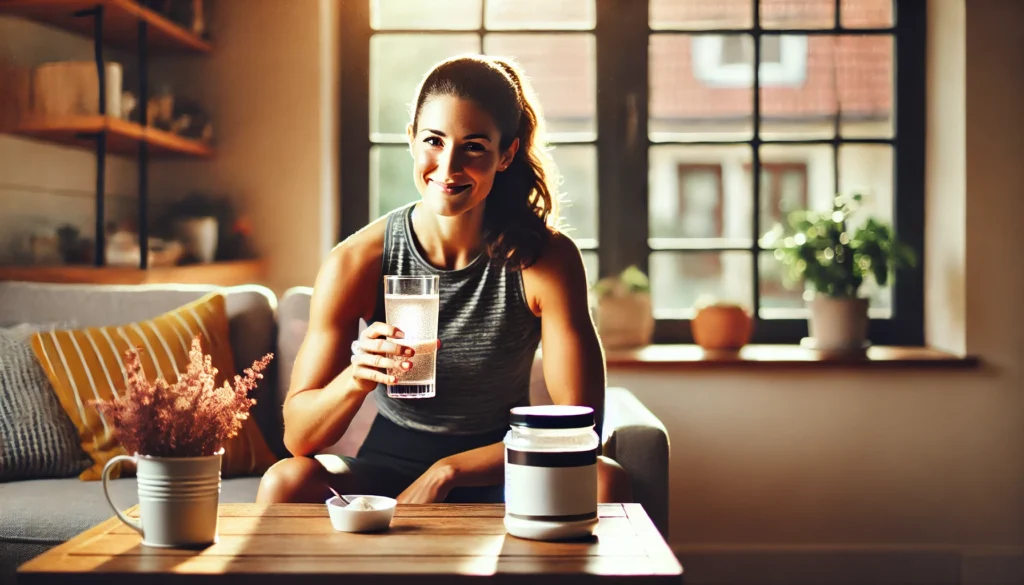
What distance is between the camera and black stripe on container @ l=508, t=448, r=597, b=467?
4.11 ft

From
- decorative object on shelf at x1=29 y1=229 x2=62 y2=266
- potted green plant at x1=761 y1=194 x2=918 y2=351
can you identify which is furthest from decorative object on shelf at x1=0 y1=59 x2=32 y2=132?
potted green plant at x1=761 y1=194 x2=918 y2=351

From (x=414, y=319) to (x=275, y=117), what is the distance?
1896 mm

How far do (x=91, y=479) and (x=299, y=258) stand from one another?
42.7 inches

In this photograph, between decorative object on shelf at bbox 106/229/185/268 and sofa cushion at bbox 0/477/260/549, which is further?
decorative object on shelf at bbox 106/229/185/268

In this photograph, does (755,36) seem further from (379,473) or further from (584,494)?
(584,494)

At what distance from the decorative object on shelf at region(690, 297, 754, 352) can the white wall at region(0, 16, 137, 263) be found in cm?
175

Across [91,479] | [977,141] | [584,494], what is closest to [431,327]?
[584,494]

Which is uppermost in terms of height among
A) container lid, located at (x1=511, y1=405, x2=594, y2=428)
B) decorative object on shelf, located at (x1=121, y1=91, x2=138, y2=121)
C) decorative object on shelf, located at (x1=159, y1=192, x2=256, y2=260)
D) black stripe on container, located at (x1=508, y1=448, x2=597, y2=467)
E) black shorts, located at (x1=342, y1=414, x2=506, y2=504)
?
decorative object on shelf, located at (x1=121, y1=91, x2=138, y2=121)

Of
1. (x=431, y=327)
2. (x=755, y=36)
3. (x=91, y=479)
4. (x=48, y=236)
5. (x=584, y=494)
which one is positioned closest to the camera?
(x=584, y=494)

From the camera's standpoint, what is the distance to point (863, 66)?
10.5ft

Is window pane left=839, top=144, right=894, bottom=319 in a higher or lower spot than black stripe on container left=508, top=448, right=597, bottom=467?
higher

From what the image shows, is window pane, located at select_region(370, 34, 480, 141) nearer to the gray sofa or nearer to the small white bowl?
the gray sofa

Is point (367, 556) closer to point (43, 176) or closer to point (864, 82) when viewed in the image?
point (43, 176)

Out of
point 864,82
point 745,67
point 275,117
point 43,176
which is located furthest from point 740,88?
point 43,176
